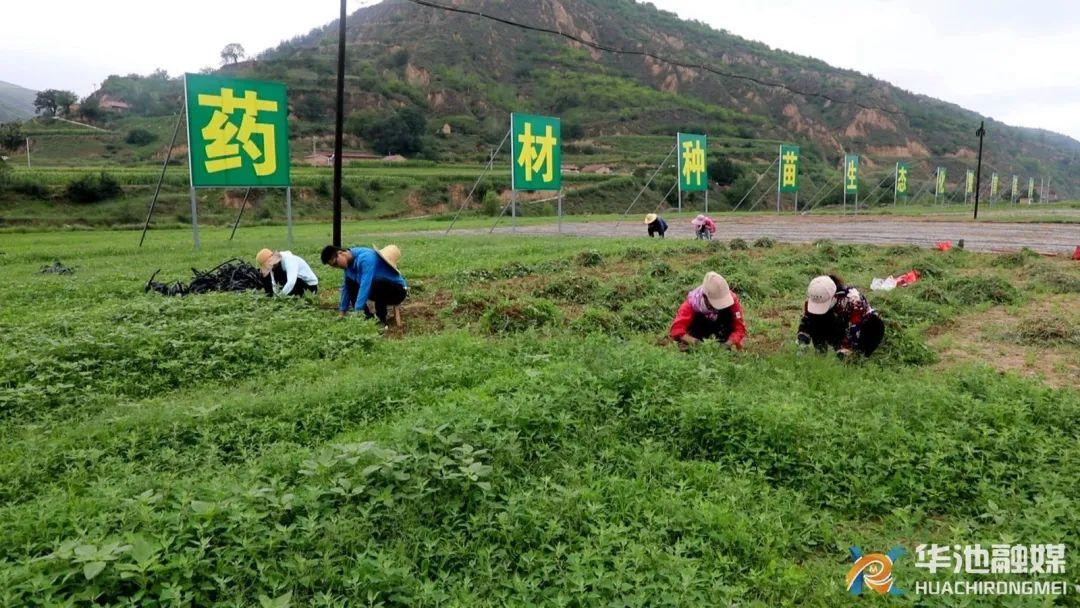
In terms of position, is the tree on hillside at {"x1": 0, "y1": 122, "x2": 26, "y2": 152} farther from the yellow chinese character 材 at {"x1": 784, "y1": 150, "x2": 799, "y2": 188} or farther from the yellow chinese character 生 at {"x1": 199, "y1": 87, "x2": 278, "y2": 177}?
the yellow chinese character 材 at {"x1": 784, "y1": 150, "x2": 799, "y2": 188}

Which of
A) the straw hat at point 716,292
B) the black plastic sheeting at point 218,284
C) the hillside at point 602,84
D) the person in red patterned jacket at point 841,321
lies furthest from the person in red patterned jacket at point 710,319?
the hillside at point 602,84

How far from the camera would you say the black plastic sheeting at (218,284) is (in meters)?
9.43

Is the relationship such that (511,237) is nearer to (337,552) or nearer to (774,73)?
(337,552)

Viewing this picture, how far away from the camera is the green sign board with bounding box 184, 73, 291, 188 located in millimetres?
14656

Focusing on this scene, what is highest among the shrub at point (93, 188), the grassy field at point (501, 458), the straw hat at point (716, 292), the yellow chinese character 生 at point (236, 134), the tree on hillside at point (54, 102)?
the tree on hillside at point (54, 102)

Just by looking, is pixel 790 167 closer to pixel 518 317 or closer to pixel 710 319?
pixel 518 317

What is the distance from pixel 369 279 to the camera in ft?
25.6

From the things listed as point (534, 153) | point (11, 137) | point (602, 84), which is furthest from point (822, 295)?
point (602, 84)

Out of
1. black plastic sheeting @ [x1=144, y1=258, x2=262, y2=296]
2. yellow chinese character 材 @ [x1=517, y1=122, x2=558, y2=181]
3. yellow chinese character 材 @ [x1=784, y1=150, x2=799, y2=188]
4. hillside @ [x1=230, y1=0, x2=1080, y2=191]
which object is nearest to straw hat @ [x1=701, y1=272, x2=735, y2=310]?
black plastic sheeting @ [x1=144, y1=258, x2=262, y2=296]

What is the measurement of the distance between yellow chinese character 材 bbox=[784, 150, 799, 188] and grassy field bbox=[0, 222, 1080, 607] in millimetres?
27461

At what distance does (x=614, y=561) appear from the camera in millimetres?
3070

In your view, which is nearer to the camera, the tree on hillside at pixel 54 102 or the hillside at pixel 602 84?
the tree on hillside at pixel 54 102

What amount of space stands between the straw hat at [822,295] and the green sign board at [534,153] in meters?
14.8

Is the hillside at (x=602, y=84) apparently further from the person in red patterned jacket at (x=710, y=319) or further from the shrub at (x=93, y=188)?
the person in red patterned jacket at (x=710, y=319)
